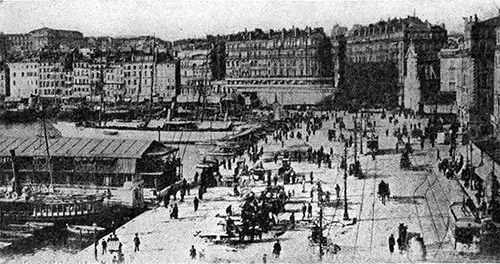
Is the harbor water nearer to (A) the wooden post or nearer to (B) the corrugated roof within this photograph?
(A) the wooden post

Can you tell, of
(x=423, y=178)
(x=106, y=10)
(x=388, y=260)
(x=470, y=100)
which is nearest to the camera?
(x=388, y=260)

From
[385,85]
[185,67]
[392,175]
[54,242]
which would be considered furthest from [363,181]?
[185,67]

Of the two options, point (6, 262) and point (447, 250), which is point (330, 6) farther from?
point (6, 262)

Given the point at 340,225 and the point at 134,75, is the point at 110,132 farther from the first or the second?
the point at 340,225

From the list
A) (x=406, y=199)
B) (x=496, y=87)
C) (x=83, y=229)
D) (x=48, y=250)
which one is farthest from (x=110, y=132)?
(x=496, y=87)

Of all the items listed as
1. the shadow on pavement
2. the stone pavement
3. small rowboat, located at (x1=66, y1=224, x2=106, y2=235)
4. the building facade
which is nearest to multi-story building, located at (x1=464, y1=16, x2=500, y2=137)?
the stone pavement

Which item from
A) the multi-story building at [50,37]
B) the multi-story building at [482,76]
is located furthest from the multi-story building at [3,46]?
the multi-story building at [482,76]

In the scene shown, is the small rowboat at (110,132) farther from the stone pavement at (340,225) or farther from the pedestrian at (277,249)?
the pedestrian at (277,249)
